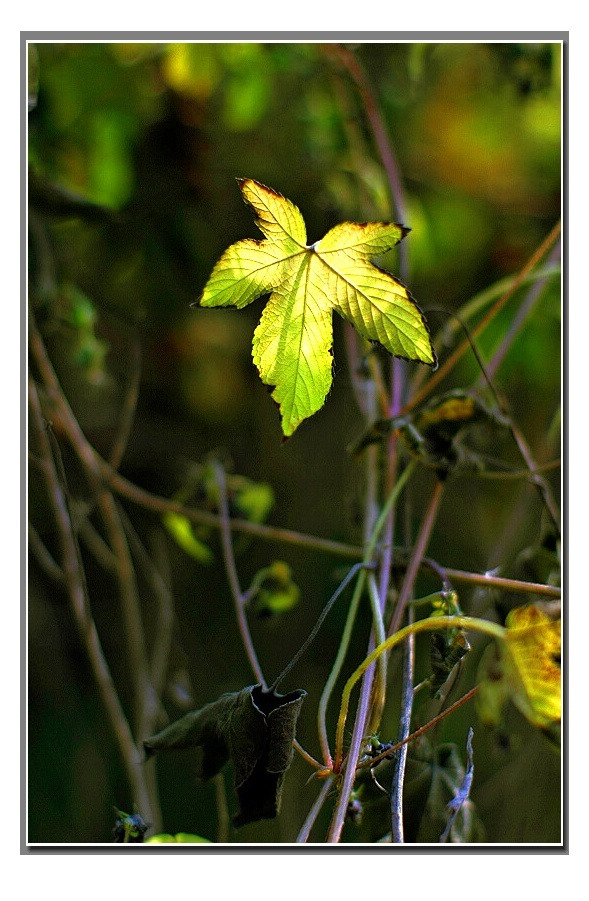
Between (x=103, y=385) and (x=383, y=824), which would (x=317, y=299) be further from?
(x=103, y=385)

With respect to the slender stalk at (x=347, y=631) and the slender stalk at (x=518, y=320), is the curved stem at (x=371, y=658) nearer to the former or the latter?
the slender stalk at (x=347, y=631)

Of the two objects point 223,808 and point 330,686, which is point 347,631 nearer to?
point 330,686

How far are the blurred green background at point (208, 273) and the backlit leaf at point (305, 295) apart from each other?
1.04 feet

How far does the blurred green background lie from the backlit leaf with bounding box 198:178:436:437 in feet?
1.04

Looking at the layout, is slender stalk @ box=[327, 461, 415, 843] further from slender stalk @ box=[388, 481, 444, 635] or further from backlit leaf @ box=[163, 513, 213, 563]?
backlit leaf @ box=[163, 513, 213, 563]

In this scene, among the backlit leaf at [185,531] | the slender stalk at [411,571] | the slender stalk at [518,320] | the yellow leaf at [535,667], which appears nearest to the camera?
the yellow leaf at [535,667]

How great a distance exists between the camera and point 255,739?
434 mm

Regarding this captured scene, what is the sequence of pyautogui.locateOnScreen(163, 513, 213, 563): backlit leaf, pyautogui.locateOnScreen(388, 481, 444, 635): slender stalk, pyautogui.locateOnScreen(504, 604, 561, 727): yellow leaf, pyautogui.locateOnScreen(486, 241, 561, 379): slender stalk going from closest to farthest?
pyautogui.locateOnScreen(504, 604, 561, 727): yellow leaf → pyautogui.locateOnScreen(388, 481, 444, 635): slender stalk → pyautogui.locateOnScreen(486, 241, 561, 379): slender stalk → pyautogui.locateOnScreen(163, 513, 213, 563): backlit leaf

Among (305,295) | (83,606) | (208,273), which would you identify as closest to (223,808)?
(83,606)

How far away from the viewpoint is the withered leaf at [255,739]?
427 mm

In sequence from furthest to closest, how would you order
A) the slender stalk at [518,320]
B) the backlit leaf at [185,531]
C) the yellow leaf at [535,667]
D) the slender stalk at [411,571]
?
the backlit leaf at [185,531] → the slender stalk at [518,320] → the slender stalk at [411,571] → the yellow leaf at [535,667]

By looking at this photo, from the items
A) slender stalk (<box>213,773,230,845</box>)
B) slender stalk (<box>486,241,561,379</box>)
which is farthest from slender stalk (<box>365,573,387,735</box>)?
slender stalk (<box>486,241,561,379</box>)

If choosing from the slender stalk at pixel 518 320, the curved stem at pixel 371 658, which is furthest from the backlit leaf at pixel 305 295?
the slender stalk at pixel 518 320

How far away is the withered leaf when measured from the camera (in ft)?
1.40
